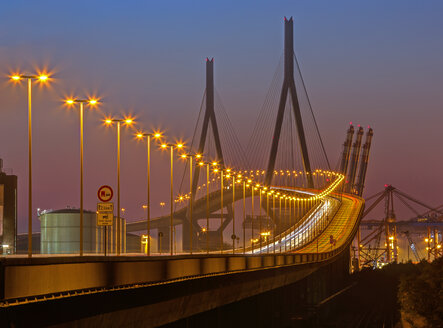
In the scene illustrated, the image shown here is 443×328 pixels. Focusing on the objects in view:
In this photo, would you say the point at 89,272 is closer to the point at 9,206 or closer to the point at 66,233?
the point at 66,233

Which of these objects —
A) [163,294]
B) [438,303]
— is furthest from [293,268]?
[163,294]

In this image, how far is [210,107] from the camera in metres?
154

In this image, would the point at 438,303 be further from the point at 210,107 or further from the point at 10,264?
the point at 210,107

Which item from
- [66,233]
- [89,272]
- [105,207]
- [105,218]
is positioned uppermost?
[105,207]

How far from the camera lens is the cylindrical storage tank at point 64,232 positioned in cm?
7244

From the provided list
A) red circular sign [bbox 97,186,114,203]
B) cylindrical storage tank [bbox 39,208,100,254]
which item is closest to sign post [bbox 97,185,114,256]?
red circular sign [bbox 97,186,114,203]

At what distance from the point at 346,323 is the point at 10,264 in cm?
6042

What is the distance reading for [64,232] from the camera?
74.4 metres

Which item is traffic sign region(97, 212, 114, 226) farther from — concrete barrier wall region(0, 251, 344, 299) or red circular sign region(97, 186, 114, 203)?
concrete barrier wall region(0, 251, 344, 299)

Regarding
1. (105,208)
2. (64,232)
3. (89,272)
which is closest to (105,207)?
(105,208)

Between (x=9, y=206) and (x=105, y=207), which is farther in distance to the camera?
(x=9, y=206)

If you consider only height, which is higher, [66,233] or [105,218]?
[105,218]

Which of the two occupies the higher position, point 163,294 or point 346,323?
point 163,294

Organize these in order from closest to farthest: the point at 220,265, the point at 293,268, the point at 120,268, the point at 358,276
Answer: the point at 120,268 < the point at 220,265 < the point at 293,268 < the point at 358,276
